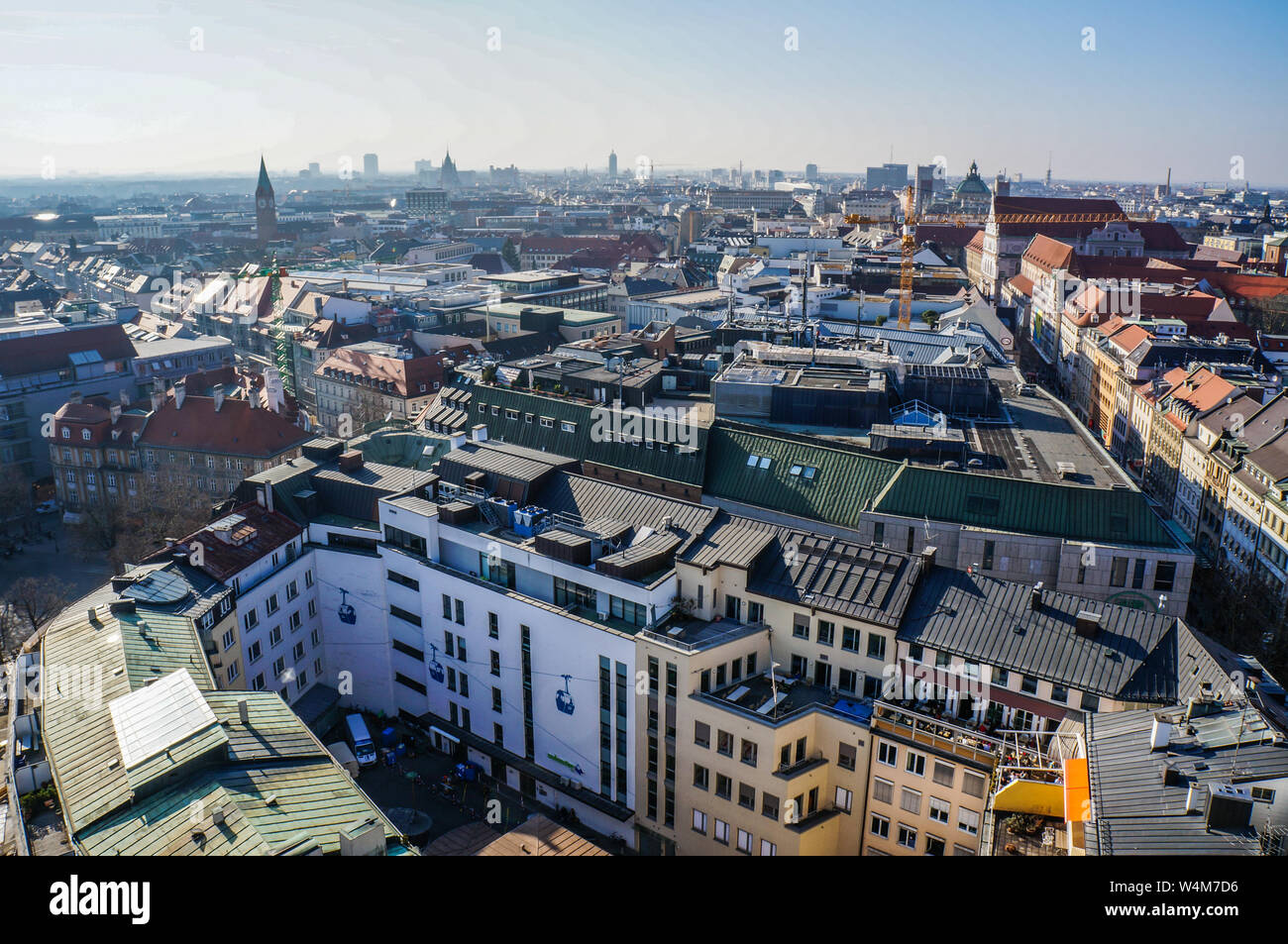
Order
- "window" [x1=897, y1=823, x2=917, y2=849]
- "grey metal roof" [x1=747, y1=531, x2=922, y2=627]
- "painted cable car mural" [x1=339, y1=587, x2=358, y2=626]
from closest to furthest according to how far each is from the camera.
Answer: "window" [x1=897, y1=823, x2=917, y2=849]
"grey metal roof" [x1=747, y1=531, x2=922, y2=627]
"painted cable car mural" [x1=339, y1=587, x2=358, y2=626]

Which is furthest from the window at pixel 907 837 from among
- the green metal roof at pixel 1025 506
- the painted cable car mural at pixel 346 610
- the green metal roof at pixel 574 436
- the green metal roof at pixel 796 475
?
the painted cable car mural at pixel 346 610

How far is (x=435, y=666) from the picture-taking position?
44.4 m

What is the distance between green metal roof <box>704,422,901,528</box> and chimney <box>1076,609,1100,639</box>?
12671 millimetres

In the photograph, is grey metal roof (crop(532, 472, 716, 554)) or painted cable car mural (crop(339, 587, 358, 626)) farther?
painted cable car mural (crop(339, 587, 358, 626))

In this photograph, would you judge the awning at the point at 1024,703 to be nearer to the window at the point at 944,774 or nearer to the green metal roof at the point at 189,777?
the window at the point at 944,774

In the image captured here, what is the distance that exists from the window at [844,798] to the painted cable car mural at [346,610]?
2546 centimetres

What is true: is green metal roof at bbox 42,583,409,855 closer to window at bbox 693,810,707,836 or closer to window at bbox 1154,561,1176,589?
window at bbox 693,810,707,836

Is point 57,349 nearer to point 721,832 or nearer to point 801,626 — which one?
point 801,626

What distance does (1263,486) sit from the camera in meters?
60.2

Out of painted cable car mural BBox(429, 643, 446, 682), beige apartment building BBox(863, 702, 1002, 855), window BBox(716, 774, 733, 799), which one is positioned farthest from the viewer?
painted cable car mural BBox(429, 643, 446, 682)

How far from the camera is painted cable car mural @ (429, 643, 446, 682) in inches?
1741

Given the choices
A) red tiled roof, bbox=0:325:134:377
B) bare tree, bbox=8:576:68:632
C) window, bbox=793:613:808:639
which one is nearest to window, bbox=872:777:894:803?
window, bbox=793:613:808:639
